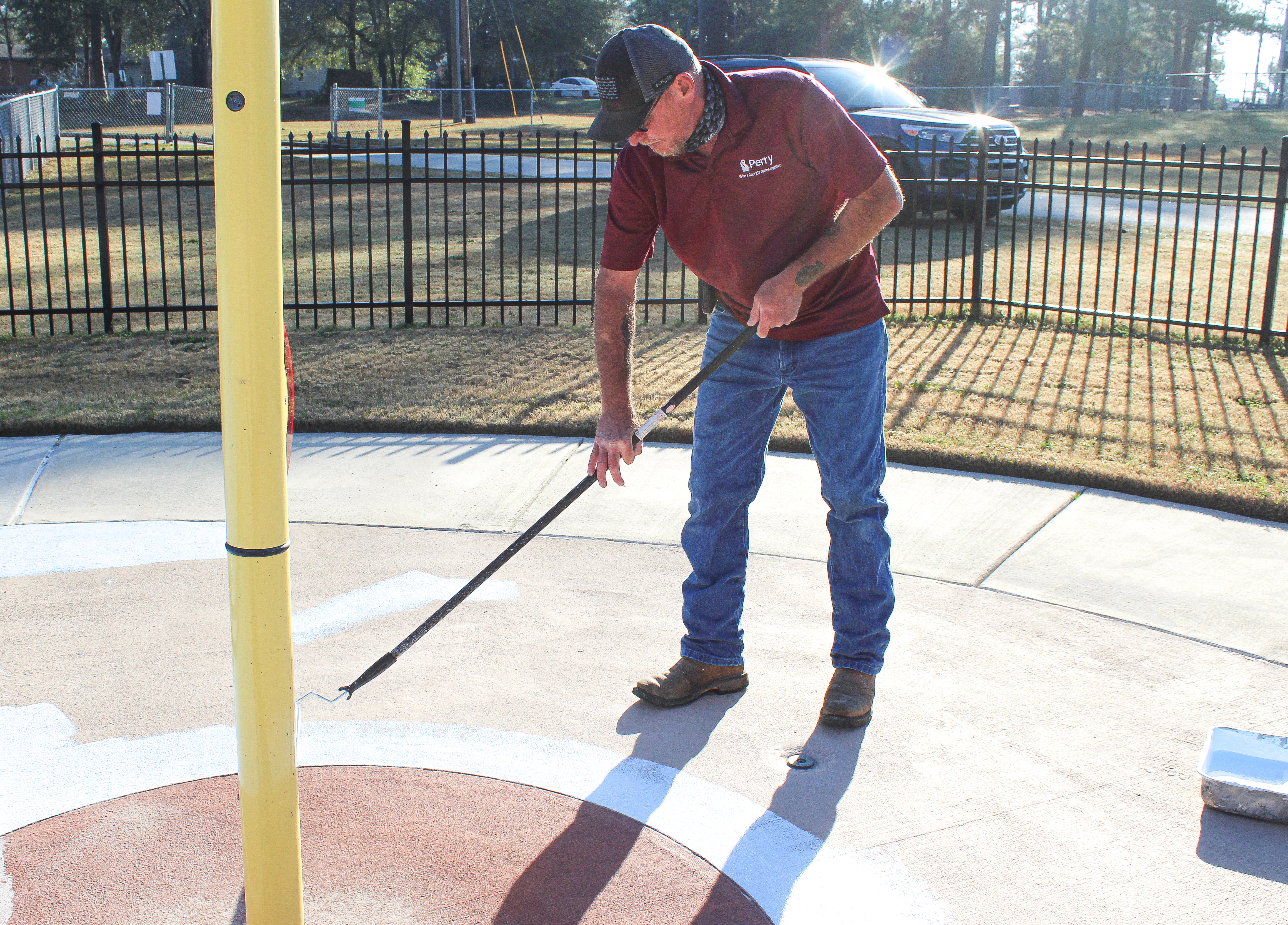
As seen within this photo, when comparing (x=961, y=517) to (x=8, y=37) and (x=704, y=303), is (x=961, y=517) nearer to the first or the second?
(x=704, y=303)

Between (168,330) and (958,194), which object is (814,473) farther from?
(958,194)

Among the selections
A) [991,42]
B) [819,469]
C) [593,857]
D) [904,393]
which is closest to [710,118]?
[819,469]

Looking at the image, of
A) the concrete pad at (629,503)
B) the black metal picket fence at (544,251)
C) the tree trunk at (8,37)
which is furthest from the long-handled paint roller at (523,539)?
the tree trunk at (8,37)

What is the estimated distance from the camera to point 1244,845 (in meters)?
2.67

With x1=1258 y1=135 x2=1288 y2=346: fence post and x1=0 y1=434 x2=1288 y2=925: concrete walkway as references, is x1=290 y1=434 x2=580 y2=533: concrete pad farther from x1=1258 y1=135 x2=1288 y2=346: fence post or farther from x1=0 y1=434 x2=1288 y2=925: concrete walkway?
x1=1258 y1=135 x2=1288 y2=346: fence post

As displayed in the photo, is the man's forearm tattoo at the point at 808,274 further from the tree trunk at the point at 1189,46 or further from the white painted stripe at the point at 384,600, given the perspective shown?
the tree trunk at the point at 1189,46

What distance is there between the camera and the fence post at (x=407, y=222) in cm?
822

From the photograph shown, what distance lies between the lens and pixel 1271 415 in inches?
240

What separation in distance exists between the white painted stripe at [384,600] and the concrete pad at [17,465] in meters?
1.67

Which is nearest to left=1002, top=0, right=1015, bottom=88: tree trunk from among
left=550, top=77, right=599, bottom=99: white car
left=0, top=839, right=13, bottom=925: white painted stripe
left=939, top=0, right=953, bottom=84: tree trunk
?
left=939, top=0, right=953, bottom=84: tree trunk

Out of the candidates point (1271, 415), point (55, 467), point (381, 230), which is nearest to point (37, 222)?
point (381, 230)

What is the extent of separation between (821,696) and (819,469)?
26.4 inches

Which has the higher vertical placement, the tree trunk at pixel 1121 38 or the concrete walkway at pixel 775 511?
the tree trunk at pixel 1121 38

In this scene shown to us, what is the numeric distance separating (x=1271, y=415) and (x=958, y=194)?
715cm
